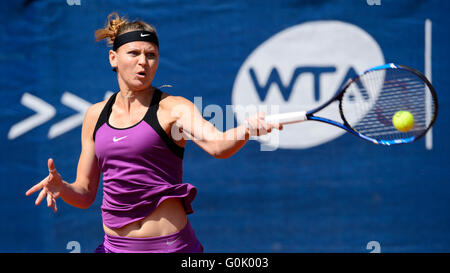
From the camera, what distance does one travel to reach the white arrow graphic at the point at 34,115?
381 centimetres

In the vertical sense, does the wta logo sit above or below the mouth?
above

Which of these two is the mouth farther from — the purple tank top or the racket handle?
the racket handle

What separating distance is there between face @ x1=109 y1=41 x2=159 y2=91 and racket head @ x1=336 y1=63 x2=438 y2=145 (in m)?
1.07

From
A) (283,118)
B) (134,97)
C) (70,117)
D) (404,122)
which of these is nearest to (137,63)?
(134,97)

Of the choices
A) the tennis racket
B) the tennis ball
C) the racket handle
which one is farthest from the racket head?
the racket handle

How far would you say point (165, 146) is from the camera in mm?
2166

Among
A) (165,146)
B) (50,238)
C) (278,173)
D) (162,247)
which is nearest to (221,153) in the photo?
(165,146)

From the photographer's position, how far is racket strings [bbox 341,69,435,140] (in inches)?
115

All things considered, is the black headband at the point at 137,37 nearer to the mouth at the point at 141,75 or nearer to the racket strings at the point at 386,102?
the mouth at the point at 141,75

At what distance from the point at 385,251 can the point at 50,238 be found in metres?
2.51

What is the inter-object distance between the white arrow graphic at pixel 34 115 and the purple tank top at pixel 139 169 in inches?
69.2

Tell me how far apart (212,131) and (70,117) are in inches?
80.3

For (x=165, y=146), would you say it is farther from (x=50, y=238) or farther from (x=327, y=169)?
(x=50, y=238)
